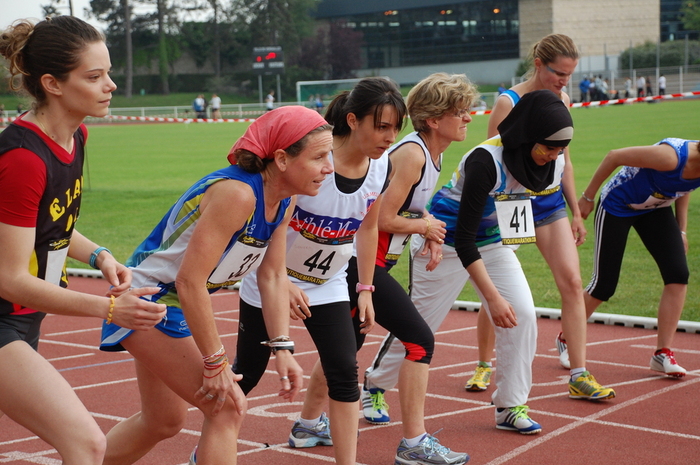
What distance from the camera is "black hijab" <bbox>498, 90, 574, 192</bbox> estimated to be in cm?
481

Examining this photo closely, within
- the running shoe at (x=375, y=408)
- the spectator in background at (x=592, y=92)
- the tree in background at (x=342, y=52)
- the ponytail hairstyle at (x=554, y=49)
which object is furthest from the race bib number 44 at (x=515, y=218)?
the tree in background at (x=342, y=52)

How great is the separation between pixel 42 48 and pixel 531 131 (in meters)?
2.78

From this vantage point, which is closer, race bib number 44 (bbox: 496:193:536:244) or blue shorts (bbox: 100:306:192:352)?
blue shorts (bbox: 100:306:192:352)

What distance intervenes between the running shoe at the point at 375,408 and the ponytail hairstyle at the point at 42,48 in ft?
9.51

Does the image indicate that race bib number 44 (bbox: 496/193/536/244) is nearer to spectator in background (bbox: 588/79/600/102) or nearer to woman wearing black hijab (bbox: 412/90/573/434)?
woman wearing black hijab (bbox: 412/90/573/434)

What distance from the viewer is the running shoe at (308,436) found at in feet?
15.7

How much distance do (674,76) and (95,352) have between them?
55.7m

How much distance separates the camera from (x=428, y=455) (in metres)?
4.36

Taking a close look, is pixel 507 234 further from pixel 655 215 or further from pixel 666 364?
pixel 666 364

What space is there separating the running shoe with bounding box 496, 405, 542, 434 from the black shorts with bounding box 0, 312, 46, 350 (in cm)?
277

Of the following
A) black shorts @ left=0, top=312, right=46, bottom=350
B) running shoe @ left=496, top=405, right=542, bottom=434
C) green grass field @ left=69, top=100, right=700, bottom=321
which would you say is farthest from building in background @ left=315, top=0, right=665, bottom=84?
black shorts @ left=0, top=312, right=46, bottom=350

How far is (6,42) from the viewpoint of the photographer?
318 cm

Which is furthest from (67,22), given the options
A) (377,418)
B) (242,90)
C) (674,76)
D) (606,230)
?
(242,90)

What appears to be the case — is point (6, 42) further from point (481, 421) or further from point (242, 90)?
point (242, 90)
